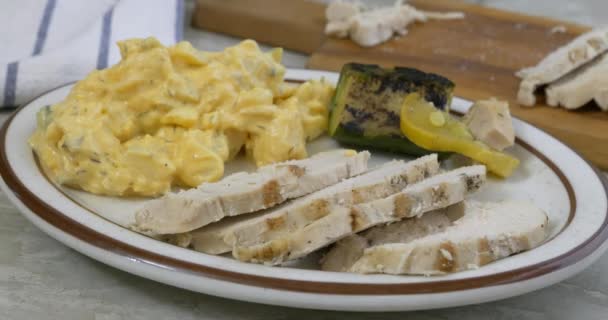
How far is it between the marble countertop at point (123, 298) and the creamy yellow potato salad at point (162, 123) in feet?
0.86

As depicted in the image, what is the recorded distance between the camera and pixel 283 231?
2.34 m

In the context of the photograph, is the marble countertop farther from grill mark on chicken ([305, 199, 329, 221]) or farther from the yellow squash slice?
the yellow squash slice

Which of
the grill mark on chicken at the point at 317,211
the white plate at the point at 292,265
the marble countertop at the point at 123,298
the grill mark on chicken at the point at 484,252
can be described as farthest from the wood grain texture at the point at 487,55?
the grill mark on chicken at the point at 317,211

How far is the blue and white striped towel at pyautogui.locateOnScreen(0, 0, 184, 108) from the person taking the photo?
368 centimetres

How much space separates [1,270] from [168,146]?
2.15 ft

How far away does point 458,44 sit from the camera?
14.6 ft

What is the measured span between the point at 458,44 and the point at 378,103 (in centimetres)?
140

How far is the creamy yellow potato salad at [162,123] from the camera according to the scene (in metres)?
2.70

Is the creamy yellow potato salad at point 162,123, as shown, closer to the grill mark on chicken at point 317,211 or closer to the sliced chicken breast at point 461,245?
the grill mark on chicken at point 317,211

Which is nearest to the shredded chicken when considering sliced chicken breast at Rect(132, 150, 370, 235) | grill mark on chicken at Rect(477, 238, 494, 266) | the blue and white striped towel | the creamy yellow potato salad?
the blue and white striped towel

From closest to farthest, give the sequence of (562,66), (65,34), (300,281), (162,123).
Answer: (300,281) < (162,123) < (562,66) < (65,34)

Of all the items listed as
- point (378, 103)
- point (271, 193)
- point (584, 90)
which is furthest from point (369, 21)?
point (271, 193)

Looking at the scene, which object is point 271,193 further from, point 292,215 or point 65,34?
point 65,34

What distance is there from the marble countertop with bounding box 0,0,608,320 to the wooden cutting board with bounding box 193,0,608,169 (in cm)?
113
